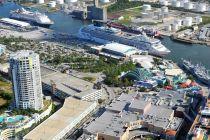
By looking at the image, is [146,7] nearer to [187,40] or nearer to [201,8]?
[201,8]

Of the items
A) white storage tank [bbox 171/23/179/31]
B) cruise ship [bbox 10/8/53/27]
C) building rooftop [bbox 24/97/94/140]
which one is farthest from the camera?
cruise ship [bbox 10/8/53/27]

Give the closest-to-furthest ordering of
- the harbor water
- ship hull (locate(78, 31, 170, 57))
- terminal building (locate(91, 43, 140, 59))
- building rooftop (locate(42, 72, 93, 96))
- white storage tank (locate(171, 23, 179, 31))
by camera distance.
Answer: building rooftop (locate(42, 72, 93, 96)), terminal building (locate(91, 43, 140, 59)), the harbor water, ship hull (locate(78, 31, 170, 57)), white storage tank (locate(171, 23, 179, 31))

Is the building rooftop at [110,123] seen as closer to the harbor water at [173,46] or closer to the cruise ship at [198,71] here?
the cruise ship at [198,71]

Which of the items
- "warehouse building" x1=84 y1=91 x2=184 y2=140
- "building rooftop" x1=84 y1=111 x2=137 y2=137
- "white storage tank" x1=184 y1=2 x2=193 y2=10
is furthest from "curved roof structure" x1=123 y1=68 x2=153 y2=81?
"white storage tank" x1=184 y1=2 x2=193 y2=10

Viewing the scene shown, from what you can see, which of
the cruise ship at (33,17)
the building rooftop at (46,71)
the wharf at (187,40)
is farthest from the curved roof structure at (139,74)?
the cruise ship at (33,17)

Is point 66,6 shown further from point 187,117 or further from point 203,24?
point 187,117

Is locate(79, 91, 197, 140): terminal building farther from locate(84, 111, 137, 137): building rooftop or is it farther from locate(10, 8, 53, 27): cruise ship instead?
locate(10, 8, 53, 27): cruise ship

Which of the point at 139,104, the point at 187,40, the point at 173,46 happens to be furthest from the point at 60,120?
the point at 187,40
